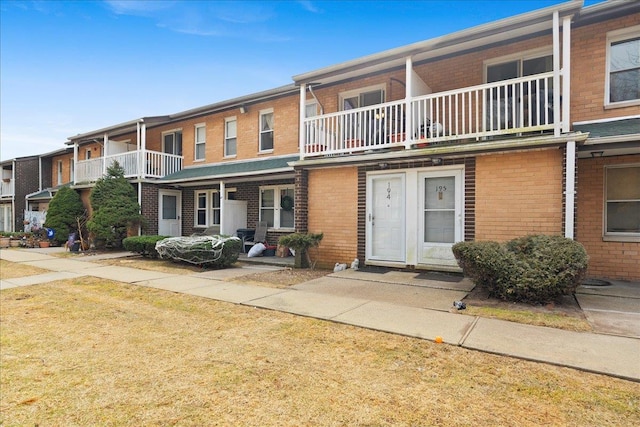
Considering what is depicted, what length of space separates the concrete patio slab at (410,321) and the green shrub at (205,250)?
551 centimetres

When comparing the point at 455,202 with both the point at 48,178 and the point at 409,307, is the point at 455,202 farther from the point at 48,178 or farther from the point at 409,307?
the point at 48,178

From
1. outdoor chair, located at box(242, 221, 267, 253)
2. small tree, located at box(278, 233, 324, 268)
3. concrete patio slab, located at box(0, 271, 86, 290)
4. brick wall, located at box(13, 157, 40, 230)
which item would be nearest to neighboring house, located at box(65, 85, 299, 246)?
outdoor chair, located at box(242, 221, 267, 253)

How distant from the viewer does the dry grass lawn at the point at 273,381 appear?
8.55 ft

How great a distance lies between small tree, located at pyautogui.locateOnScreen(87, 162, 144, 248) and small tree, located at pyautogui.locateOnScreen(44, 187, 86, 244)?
3.69 meters

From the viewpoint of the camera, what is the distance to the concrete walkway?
3.67m

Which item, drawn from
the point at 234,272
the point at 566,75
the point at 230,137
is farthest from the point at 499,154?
the point at 230,137

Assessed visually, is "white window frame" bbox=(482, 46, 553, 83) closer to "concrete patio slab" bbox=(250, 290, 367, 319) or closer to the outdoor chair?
"concrete patio slab" bbox=(250, 290, 367, 319)

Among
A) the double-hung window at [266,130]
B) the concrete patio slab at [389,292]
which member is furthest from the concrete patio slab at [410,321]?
the double-hung window at [266,130]

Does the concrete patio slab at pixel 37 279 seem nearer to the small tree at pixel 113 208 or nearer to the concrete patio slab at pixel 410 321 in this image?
the small tree at pixel 113 208

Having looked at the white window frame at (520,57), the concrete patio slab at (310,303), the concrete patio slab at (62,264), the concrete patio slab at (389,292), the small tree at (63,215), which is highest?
the white window frame at (520,57)

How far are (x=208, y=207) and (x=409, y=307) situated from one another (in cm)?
1218

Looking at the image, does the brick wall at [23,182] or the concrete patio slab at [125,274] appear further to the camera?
the brick wall at [23,182]

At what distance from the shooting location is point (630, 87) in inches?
308

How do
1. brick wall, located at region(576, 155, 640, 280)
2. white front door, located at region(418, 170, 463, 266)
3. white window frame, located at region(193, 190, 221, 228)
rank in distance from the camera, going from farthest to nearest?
white window frame, located at region(193, 190, 221, 228) → white front door, located at region(418, 170, 463, 266) → brick wall, located at region(576, 155, 640, 280)
